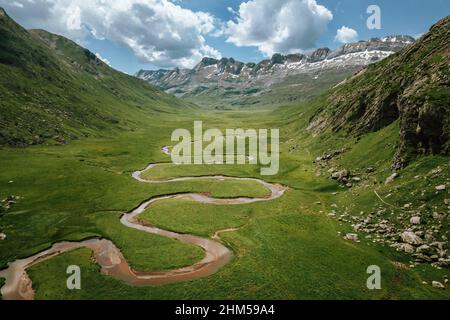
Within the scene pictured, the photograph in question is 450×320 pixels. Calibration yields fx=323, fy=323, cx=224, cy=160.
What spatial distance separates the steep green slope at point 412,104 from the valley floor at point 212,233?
338 inches

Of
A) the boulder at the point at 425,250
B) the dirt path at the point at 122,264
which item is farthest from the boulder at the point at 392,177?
the dirt path at the point at 122,264

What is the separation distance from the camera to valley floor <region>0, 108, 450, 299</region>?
40.8 meters

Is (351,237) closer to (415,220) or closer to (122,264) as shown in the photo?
(415,220)

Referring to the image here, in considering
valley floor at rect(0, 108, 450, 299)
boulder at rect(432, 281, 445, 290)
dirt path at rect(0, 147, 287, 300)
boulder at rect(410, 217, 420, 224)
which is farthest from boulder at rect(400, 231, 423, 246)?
dirt path at rect(0, 147, 287, 300)

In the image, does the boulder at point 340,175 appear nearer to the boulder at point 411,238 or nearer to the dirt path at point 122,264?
the boulder at point 411,238

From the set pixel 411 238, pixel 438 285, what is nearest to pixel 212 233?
pixel 411 238

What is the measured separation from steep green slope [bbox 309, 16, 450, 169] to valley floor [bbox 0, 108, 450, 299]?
8.58 m

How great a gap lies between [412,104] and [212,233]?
51032 mm

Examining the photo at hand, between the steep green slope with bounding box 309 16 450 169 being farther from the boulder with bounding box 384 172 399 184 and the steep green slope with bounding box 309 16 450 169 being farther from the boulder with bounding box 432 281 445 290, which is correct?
the boulder with bounding box 432 281 445 290

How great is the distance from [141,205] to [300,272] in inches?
1804

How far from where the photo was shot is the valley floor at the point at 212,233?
40.8 meters
